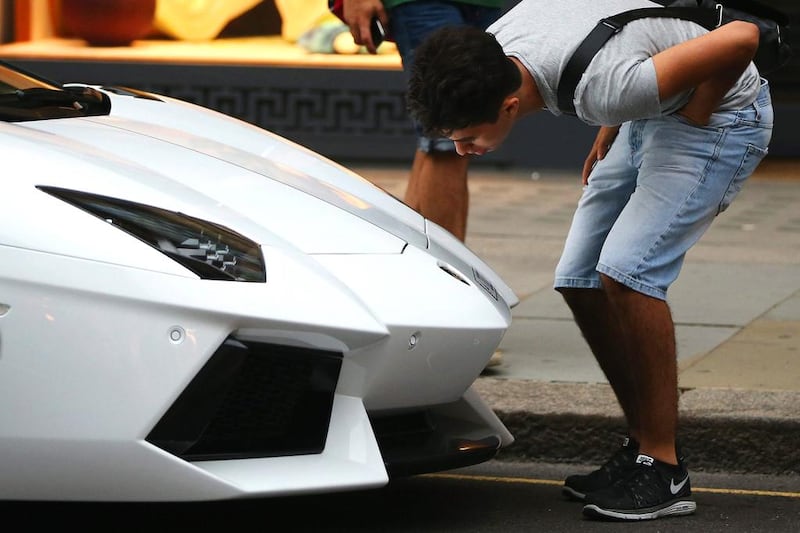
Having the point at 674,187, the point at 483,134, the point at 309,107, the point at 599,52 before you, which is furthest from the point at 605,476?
the point at 309,107

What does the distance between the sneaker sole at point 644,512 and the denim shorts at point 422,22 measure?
152 centimetres

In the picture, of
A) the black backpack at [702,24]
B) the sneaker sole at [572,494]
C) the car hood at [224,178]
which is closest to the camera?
the car hood at [224,178]

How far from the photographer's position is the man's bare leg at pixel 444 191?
470 cm

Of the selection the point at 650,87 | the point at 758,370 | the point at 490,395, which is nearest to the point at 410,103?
the point at 650,87

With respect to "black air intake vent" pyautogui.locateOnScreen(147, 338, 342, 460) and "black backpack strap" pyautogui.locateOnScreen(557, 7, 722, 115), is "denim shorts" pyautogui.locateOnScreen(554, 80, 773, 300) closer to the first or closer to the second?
"black backpack strap" pyautogui.locateOnScreen(557, 7, 722, 115)

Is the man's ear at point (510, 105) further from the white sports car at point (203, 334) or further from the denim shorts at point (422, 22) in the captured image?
the denim shorts at point (422, 22)

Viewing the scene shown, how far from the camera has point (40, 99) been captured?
3.62 metres

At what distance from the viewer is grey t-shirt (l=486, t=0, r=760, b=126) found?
3266 millimetres

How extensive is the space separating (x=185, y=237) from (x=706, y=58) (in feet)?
3.98

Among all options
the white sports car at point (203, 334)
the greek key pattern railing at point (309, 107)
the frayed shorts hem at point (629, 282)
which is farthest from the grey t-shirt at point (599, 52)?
the greek key pattern railing at point (309, 107)

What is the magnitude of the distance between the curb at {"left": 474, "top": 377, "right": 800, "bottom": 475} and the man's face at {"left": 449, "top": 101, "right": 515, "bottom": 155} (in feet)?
3.58

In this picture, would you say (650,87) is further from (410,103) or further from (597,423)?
(597,423)

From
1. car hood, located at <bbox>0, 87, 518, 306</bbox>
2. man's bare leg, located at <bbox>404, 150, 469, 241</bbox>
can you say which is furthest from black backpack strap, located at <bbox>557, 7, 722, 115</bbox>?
man's bare leg, located at <bbox>404, 150, 469, 241</bbox>

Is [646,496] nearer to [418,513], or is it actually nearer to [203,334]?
[418,513]
